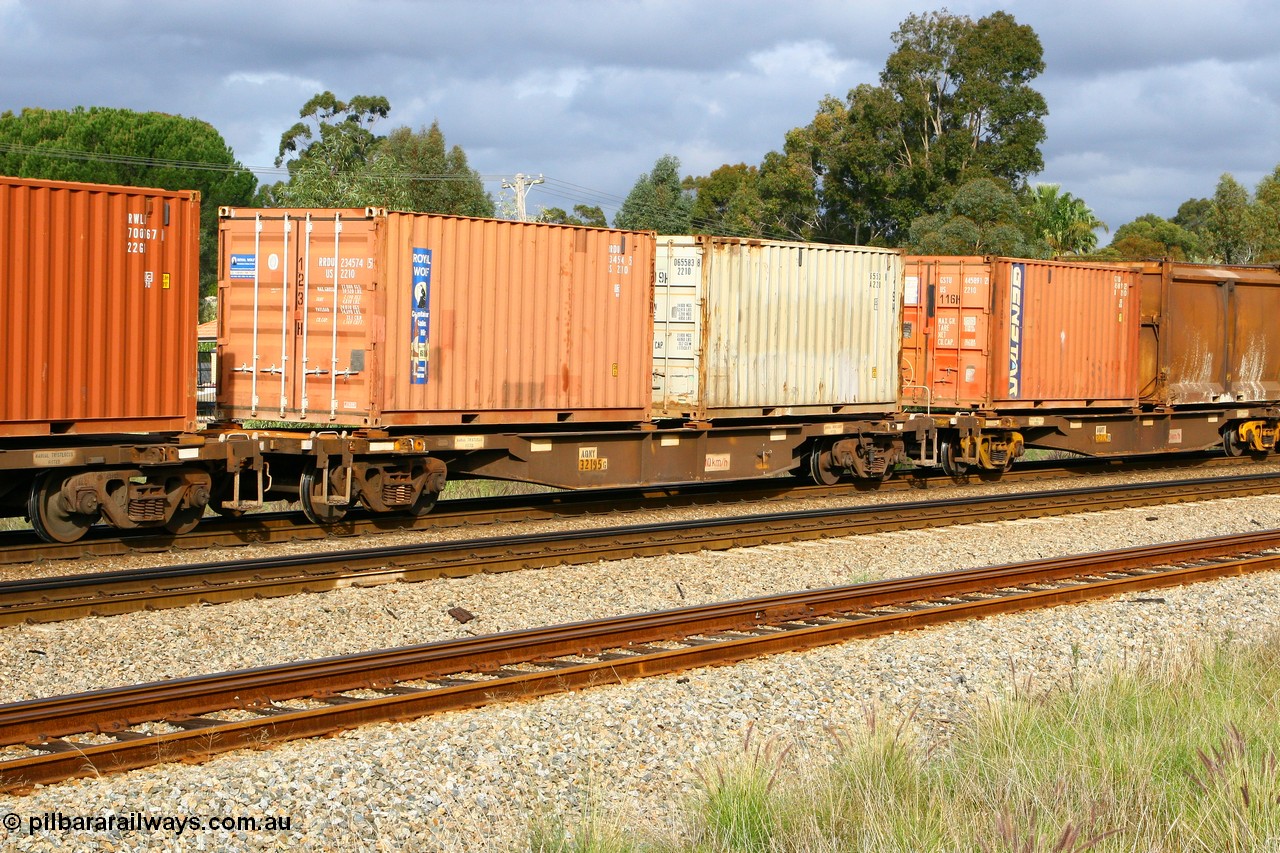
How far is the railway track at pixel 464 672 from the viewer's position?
614cm

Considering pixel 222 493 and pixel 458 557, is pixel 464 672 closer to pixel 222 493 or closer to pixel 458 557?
pixel 458 557

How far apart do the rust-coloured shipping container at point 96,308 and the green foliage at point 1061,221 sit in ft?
157

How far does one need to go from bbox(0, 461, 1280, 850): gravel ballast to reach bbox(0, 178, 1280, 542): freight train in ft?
9.63

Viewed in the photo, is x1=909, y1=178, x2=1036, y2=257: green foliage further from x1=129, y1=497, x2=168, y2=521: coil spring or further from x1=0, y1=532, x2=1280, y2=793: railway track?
x1=129, y1=497, x2=168, y2=521: coil spring

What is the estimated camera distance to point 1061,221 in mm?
58812

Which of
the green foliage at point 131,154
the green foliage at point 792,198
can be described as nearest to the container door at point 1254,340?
the green foliage at point 792,198

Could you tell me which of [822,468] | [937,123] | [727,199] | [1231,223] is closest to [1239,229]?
[1231,223]

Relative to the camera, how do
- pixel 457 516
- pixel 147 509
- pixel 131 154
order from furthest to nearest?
1. pixel 131 154
2. pixel 457 516
3. pixel 147 509

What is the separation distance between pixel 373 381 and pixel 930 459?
9569mm

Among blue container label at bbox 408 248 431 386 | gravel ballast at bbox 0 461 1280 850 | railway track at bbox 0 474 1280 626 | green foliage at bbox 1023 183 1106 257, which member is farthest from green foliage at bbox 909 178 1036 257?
blue container label at bbox 408 248 431 386

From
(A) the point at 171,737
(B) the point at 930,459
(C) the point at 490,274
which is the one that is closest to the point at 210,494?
(C) the point at 490,274

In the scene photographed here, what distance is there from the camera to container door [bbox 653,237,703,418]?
16156mm

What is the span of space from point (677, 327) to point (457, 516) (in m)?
3.96

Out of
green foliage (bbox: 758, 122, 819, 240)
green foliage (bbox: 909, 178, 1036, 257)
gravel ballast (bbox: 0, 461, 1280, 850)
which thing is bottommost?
gravel ballast (bbox: 0, 461, 1280, 850)
